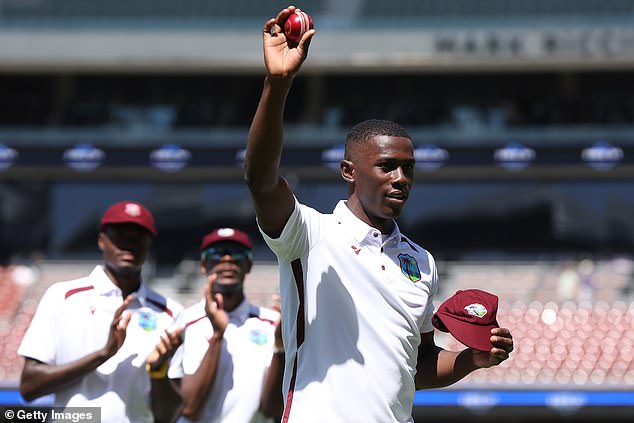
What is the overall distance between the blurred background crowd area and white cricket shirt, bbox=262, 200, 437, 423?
1427 cm

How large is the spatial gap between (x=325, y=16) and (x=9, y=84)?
7058 mm

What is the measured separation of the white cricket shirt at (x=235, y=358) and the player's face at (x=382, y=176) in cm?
178

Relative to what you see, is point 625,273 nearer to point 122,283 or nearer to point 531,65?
point 531,65

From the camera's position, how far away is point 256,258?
18688 millimetres

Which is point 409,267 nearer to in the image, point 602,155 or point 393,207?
point 393,207

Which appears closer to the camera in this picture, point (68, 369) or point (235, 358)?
point (68, 369)

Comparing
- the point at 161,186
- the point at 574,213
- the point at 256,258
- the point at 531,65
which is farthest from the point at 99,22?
the point at 574,213

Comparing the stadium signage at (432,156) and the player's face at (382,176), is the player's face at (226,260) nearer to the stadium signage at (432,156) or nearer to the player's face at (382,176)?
the player's face at (382,176)

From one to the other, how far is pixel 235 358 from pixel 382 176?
81.3 inches

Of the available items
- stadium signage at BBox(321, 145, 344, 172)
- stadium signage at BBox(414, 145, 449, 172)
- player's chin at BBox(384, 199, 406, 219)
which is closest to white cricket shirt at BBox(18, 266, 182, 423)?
player's chin at BBox(384, 199, 406, 219)

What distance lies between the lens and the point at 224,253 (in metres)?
5.16

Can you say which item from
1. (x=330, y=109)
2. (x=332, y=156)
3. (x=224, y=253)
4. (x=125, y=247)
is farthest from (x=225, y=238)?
(x=330, y=109)

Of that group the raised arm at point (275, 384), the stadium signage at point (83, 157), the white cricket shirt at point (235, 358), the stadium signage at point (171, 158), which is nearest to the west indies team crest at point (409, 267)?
the raised arm at point (275, 384)

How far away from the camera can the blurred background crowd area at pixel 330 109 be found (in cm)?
1941
